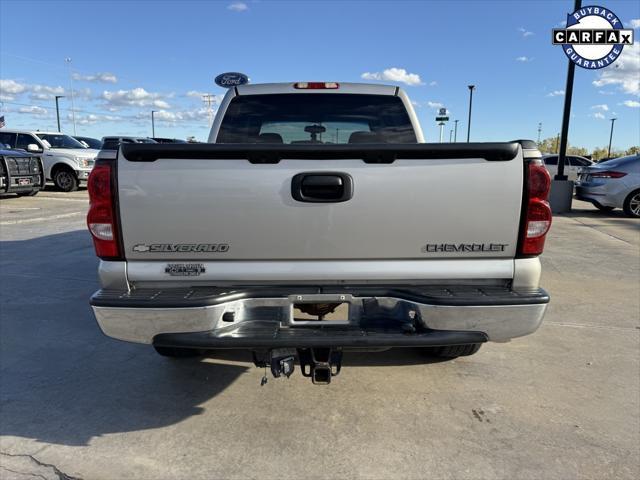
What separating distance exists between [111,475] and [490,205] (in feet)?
7.90

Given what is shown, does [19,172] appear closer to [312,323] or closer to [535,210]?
[312,323]

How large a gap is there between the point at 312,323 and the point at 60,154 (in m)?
16.2

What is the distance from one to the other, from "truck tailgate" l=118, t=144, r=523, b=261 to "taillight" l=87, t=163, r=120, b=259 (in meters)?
0.06

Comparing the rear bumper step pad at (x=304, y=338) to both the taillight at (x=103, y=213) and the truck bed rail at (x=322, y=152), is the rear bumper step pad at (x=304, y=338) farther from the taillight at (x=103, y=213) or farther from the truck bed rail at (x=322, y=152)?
the truck bed rail at (x=322, y=152)

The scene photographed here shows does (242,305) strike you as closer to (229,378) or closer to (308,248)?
(308,248)

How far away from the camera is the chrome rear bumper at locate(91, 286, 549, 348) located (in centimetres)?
235

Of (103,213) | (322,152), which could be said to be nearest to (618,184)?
(322,152)

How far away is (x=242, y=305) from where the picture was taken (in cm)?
246

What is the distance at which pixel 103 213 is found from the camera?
7.99ft

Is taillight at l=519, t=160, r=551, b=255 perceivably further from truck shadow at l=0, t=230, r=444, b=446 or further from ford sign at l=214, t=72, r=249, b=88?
ford sign at l=214, t=72, r=249, b=88

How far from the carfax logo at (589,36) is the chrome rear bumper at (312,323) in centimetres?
1215

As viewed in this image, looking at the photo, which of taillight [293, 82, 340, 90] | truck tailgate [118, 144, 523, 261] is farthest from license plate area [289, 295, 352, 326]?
taillight [293, 82, 340, 90]

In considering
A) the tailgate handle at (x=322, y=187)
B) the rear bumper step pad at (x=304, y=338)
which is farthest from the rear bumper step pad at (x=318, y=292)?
the tailgate handle at (x=322, y=187)

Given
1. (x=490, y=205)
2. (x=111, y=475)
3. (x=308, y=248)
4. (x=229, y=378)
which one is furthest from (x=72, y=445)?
(x=490, y=205)
